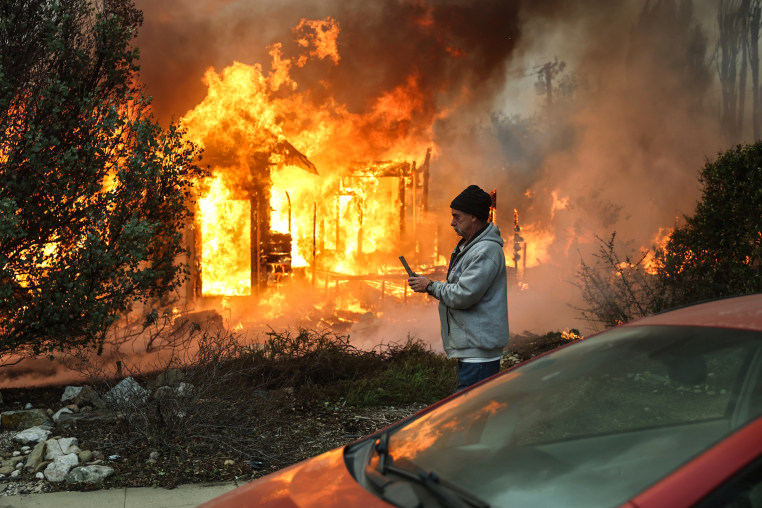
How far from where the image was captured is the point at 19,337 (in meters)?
6.54

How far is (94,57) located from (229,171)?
6.52 m

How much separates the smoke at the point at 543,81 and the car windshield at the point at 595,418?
12435 millimetres

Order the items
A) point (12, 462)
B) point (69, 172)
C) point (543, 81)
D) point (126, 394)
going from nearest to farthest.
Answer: point (12, 462) < point (126, 394) < point (69, 172) < point (543, 81)

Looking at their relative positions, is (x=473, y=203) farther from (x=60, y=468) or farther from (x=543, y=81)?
(x=543, y=81)

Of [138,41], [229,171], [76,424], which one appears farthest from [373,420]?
[138,41]

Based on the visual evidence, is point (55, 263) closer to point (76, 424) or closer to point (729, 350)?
point (76, 424)

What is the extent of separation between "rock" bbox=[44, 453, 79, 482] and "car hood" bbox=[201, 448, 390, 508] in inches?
121

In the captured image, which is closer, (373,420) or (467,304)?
(467,304)

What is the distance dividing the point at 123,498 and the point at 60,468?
665 millimetres

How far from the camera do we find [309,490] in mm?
2004

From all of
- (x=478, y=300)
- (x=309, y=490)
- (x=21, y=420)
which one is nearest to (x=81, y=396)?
(x=21, y=420)

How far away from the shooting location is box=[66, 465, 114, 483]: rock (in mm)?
4613

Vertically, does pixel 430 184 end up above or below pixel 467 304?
above

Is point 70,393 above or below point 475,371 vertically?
below
